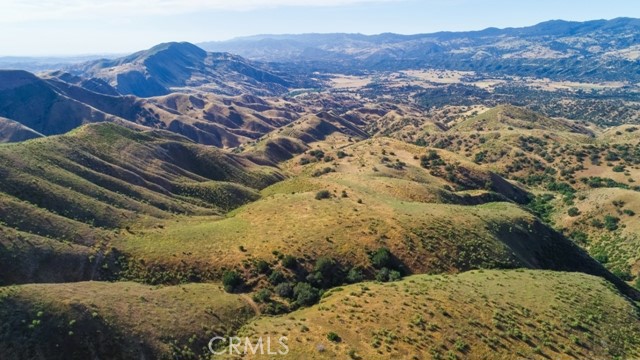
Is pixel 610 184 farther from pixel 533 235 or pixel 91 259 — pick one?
pixel 91 259

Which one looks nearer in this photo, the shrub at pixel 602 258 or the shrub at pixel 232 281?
the shrub at pixel 232 281

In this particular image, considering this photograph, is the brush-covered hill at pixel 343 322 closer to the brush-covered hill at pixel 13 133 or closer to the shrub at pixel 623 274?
the shrub at pixel 623 274

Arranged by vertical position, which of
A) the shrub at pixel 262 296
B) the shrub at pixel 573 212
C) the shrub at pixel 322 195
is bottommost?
the shrub at pixel 573 212

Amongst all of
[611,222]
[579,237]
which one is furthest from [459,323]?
[611,222]

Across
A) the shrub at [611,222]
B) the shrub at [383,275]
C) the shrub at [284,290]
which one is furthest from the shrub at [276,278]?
the shrub at [611,222]

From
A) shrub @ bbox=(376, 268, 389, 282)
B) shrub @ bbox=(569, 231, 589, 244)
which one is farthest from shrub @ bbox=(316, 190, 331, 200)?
shrub @ bbox=(569, 231, 589, 244)

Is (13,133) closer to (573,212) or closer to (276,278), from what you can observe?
(276,278)

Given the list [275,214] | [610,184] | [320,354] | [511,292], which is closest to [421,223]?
[511,292]
